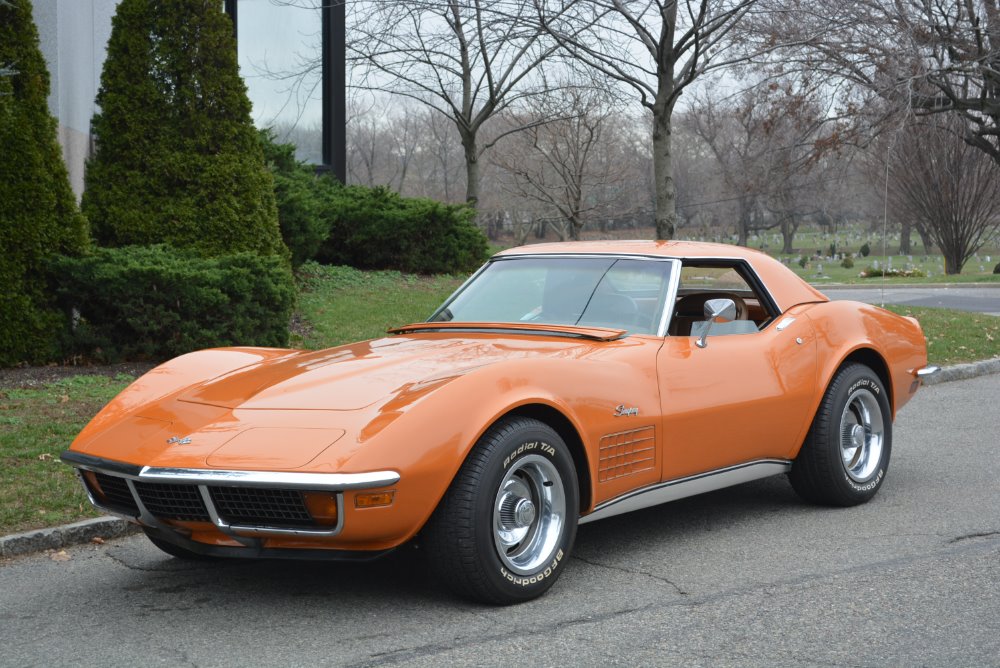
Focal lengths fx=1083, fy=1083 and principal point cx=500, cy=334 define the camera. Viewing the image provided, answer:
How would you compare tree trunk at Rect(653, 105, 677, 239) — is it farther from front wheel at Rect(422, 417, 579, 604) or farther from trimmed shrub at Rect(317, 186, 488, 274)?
front wheel at Rect(422, 417, 579, 604)

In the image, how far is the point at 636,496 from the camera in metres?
4.79

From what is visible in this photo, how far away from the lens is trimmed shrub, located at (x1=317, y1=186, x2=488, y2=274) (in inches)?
693

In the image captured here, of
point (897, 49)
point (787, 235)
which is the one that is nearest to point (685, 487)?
point (897, 49)

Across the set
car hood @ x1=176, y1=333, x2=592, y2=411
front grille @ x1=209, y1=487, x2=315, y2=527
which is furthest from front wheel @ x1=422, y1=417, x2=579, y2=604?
front grille @ x1=209, y1=487, x2=315, y2=527

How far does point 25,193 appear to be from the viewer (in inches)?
380

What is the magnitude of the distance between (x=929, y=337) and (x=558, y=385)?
411 inches

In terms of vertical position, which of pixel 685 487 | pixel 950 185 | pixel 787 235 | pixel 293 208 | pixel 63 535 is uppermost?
pixel 950 185

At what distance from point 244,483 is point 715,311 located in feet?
7.90

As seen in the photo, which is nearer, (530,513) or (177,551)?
(530,513)

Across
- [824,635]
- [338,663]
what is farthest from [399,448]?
[824,635]

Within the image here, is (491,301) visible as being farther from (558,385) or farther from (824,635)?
(824,635)

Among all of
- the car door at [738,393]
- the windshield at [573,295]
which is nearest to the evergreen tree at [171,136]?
the windshield at [573,295]

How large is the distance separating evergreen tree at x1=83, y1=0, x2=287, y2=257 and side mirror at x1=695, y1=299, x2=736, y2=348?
23.5ft

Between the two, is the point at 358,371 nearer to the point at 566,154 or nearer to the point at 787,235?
the point at 566,154
